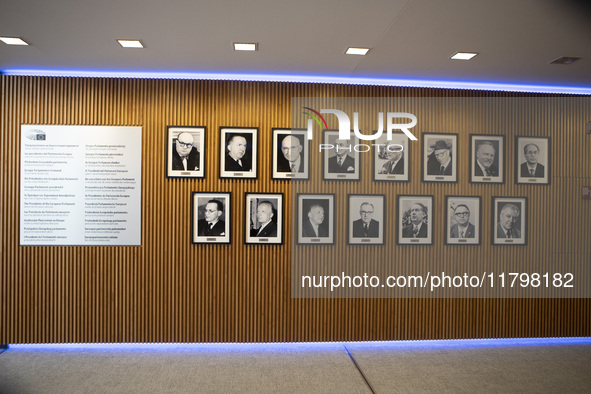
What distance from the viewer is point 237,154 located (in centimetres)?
496

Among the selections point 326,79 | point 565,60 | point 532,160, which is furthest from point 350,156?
point 565,60

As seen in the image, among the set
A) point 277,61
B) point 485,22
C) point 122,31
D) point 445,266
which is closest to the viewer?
point 485,22

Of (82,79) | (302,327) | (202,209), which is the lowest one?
(302,327)

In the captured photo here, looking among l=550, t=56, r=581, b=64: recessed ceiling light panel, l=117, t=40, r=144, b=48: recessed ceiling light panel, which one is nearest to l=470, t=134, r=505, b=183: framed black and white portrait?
l=550, t=56, r=581, b=64: recessed ceiling light panel

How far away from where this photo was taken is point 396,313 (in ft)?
16.9

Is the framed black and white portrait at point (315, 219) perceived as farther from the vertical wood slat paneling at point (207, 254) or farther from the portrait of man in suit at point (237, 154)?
the portrait of man in suit at point (237, 154)

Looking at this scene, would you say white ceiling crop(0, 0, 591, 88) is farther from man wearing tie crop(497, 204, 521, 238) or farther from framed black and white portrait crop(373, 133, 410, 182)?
man wearing tie crop(497, 204, 521, 238)

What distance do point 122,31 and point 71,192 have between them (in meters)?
2.01

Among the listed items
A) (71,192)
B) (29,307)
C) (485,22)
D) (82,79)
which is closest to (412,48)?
(485,22)

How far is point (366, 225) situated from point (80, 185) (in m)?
3.17

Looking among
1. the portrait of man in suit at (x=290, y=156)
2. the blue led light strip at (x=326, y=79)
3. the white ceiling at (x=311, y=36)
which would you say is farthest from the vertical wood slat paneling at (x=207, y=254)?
the white ceiling at (x=311, y=36)

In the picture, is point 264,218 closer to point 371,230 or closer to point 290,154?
point 290,154

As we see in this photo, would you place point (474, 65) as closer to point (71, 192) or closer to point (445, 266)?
point (445, 266)

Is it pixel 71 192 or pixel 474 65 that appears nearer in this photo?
pixel 474 65
